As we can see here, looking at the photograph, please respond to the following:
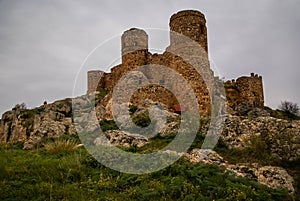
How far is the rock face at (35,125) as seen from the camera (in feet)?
58.3

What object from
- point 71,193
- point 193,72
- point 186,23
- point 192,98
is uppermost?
point 186,23

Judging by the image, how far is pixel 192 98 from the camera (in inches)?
885

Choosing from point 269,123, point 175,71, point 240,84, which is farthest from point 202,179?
point 240,84

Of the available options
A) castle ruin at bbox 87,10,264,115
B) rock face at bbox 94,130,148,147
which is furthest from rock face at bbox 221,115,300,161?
castle ruin at bbox 87,10,264,115

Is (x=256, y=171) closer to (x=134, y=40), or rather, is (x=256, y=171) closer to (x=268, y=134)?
(x=268, y=134)

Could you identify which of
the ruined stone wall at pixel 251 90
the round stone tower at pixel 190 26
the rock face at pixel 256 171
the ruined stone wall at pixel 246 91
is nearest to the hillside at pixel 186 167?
the rock face at pixel 256 171

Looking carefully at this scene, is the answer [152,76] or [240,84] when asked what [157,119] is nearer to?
[152,76]

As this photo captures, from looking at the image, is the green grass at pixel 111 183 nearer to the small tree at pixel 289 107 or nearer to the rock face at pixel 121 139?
the rock face at pixel 121 139

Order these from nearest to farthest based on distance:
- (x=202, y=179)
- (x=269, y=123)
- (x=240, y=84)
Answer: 1. (x=202, y=179)
2. (x=269, y=123)
3. (x=240, y=84)

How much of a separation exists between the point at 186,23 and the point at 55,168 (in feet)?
49.8

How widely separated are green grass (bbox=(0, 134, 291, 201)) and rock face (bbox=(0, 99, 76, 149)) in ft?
18.9

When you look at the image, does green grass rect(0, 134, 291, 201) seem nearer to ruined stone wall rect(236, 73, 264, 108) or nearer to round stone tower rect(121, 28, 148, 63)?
round stone tower rect(121, 28, 148, 63)

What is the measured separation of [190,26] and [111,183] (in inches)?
611

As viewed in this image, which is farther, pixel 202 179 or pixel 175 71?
pixel 175 71
